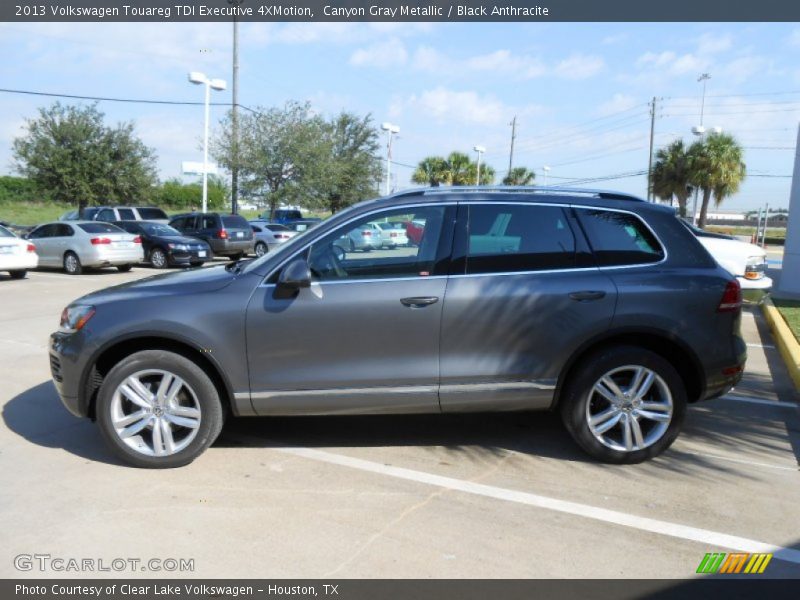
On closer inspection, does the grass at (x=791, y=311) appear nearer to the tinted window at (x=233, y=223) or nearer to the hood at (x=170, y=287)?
the hood at (x=170, y=287)

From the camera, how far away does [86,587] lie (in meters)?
3.28

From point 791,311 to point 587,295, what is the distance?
29.3 ft

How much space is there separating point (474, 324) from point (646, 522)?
157 cm

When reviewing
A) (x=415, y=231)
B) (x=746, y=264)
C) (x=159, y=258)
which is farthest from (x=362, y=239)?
(x=159, y=258)

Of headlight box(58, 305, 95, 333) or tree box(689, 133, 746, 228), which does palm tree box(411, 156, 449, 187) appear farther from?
headlight box(58, 305, 95, 333)

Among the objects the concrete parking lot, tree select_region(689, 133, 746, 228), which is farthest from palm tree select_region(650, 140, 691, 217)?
the concrete parking lot

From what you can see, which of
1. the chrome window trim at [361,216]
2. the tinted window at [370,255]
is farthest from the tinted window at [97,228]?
the tinted window at [370,255]

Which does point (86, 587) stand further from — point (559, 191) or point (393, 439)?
point (559, 191)

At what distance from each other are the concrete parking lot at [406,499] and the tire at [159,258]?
1446cm

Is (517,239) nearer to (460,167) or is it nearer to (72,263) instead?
(72,263)

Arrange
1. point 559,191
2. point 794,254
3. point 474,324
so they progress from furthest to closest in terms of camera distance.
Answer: point 794,254
point 559,191
point 474,324

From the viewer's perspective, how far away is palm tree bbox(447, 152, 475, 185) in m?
53.1

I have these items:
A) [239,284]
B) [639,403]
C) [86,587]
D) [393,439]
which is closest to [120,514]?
[86,587]

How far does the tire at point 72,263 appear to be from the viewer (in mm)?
A: 17531
